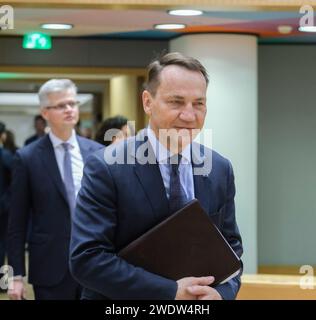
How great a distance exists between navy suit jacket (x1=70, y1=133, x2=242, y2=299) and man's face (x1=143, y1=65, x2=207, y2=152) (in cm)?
12

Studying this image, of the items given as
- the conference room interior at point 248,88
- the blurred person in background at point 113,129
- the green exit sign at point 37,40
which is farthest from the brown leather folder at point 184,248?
the green exit sign at point 37,40

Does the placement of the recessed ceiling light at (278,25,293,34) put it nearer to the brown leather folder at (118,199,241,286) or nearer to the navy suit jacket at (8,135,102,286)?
the navy suit jacket at (8,135,102,286)

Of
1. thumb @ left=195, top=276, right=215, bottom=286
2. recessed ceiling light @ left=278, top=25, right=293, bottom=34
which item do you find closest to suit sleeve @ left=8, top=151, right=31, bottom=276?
thumb @ left=195, top=276, right=215, bottom=286

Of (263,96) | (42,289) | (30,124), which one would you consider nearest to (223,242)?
(42,289)

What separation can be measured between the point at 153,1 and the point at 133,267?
2182mm

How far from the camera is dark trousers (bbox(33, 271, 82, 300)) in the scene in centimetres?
393

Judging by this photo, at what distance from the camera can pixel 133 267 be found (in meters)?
2.17

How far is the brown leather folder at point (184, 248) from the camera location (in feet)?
7.14

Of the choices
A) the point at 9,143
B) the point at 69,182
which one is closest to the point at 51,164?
the point at 69,182

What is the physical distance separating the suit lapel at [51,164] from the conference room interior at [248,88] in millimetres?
3094

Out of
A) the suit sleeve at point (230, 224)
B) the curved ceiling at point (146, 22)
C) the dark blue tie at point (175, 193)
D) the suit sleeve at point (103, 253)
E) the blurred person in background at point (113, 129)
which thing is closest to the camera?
the suit sleeve at point (103, 253)

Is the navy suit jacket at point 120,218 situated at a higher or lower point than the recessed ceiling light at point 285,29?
lower

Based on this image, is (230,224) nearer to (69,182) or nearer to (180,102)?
(180,102)

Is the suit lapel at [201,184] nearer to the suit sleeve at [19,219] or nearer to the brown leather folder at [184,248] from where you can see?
the brown leather folder at [184,248]
